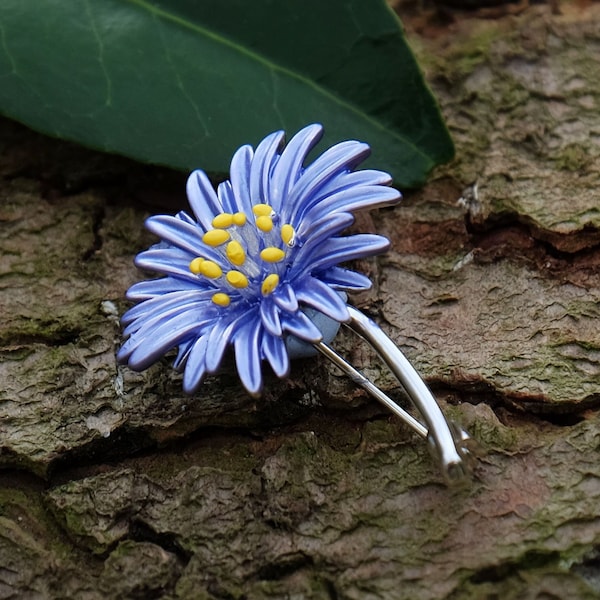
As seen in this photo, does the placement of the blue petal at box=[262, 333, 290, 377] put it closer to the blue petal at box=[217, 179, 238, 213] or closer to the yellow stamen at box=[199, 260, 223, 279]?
the yellow stamen at box=[199, 260, 223, 279]

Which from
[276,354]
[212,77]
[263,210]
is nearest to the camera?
[276,354]

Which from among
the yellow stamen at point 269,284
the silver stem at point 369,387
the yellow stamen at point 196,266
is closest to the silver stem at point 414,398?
the silver stem at point 369,387

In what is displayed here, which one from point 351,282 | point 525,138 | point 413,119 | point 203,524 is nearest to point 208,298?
point 351,282

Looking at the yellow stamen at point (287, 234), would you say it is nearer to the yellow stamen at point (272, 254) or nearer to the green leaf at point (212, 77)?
the yellow stamen at point (272, 254)

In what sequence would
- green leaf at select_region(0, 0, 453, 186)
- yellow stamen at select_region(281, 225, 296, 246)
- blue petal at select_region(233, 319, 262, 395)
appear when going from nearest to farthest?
blue petal at select_region(233, 319, 262, 395)
yellow stamen at select_region(281, 225, 296, 246)
green leaf at select_region(0, 0, 453, 186)

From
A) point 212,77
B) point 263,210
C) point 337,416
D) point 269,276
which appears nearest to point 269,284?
point 269,276

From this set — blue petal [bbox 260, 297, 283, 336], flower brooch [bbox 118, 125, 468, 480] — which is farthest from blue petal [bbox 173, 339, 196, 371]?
blue petal [bbox 260, 297, 283, 336]

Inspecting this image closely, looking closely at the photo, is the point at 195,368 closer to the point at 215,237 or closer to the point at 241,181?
the point at 215,237
